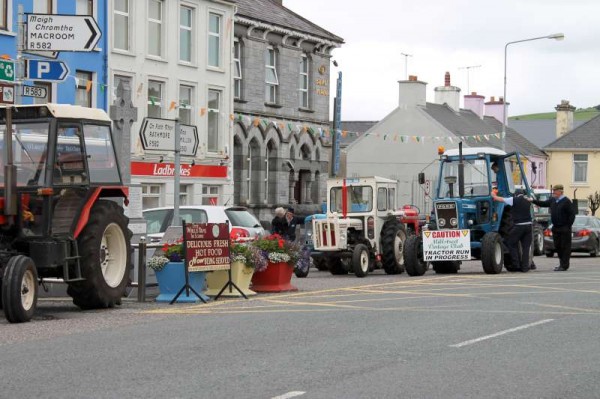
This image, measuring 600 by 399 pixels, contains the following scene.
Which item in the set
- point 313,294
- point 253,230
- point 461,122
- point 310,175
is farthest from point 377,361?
point 461,122

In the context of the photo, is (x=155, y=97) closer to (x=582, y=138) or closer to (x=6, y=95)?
(x=6, y=95)

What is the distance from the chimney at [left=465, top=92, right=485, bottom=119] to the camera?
75.4m

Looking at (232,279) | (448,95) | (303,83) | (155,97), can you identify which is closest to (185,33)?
(155,97)

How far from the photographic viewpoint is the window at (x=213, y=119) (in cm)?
4456

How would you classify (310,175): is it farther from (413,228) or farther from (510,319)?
(510,319)

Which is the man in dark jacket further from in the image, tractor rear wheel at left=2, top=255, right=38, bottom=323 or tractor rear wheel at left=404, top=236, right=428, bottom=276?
tractor rear wheel at left=2, top=255, right=38, bottom=323

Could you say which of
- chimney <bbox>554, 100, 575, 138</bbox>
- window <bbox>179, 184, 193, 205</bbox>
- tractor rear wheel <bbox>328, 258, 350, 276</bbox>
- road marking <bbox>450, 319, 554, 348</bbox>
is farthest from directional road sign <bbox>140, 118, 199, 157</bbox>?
chimney <bbox>554, 100, 575, 138</bbox>

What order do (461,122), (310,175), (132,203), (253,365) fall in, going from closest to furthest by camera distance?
(253,365)
(132,203)
(310,175)
(461,122)

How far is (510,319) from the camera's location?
1467 centimetres

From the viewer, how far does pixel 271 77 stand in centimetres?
4788

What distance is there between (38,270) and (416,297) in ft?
19.2

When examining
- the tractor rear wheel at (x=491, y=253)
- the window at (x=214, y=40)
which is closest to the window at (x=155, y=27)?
the window at (x=214, y=40)

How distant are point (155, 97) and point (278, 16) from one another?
8.92m

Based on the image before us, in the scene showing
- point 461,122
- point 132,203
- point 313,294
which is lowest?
point 313,294
